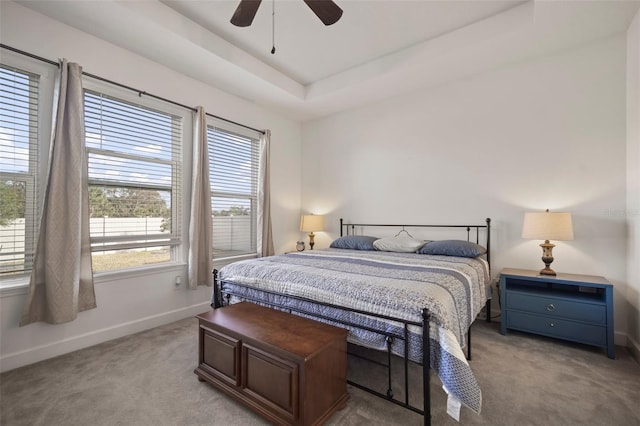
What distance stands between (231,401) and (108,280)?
1.85 meters

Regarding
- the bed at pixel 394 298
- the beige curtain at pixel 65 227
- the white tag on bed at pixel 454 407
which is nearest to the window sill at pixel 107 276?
the beige curtain at pixel 65 227

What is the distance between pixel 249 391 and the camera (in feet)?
5.69

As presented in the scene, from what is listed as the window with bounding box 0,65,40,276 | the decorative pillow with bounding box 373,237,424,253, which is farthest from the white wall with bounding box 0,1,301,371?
the decorative pillow with bounding box 373,237,424,253

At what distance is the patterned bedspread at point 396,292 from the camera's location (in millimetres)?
1498

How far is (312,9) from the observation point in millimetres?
2049

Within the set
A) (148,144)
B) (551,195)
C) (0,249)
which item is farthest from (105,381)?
(551,195)

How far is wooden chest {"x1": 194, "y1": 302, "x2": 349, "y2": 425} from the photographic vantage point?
1509 millimetres

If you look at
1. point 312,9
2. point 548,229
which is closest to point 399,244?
point 548,229

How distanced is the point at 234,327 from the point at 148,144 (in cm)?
240

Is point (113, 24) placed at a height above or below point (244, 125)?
above

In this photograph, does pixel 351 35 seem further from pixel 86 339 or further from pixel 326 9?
pixel 86 339

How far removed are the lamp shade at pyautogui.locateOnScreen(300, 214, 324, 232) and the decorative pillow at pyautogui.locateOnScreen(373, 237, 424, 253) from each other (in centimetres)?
118

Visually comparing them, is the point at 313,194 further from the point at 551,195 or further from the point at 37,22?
the point at 37,22

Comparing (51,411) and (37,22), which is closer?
(51,411)
